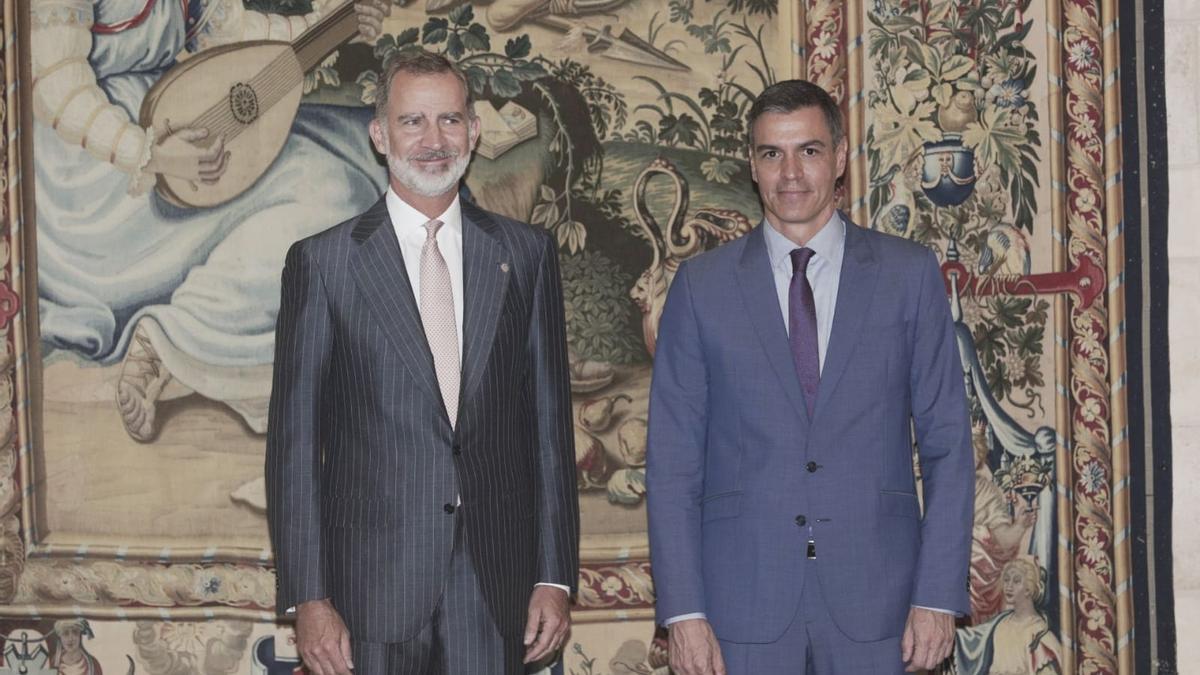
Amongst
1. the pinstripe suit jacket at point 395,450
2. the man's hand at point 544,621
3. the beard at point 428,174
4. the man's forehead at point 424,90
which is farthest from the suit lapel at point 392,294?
the man's hand at point 544,621

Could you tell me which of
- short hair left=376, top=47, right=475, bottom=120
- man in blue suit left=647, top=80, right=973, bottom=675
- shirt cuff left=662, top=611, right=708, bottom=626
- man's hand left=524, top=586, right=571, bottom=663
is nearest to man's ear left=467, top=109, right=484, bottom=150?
short hair left=376, top=47, right=475, bottom=120

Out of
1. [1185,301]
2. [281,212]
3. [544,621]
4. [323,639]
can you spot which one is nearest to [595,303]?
[281,212]

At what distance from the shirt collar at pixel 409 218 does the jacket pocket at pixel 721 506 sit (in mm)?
814

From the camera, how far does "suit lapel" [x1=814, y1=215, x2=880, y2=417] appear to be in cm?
264

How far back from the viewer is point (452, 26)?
3.76 m

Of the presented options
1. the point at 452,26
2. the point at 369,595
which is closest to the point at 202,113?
the point at 452,26

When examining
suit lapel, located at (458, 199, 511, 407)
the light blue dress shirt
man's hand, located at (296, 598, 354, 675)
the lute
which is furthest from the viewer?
the lute

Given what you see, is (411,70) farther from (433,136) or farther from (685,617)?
(685,617)

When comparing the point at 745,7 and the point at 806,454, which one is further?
the point at 745,7

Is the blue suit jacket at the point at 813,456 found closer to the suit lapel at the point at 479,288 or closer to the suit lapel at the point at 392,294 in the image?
the suit lapel at the point at 479,288

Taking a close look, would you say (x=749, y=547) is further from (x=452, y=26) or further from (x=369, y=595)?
(x=452, y=26)

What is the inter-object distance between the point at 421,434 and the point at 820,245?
3.14 feet

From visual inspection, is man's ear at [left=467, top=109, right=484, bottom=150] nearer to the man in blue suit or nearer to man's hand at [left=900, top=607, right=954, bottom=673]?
the man in blue suit

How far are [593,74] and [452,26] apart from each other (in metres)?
0.44
